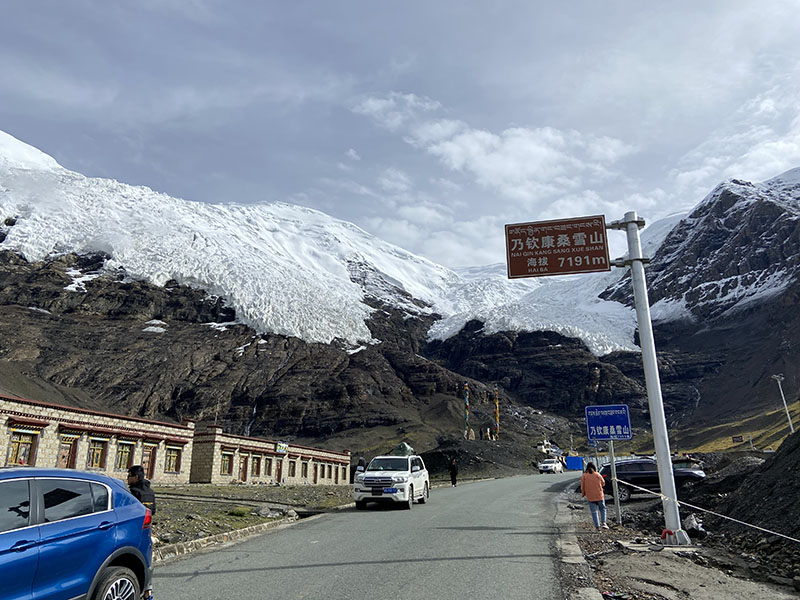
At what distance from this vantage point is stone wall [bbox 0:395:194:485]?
32750 millimetres

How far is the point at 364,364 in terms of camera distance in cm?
14550

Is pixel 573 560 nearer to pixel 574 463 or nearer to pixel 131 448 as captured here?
pixel 131 448

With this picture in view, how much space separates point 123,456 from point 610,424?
117 feet

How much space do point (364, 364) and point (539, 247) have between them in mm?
133053

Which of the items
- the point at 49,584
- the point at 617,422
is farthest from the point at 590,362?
the point at 49,584

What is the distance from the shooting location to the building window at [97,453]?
3750 cm

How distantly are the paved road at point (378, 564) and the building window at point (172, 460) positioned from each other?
31182mm

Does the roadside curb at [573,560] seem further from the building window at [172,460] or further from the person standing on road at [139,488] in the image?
the building window at [172,460]

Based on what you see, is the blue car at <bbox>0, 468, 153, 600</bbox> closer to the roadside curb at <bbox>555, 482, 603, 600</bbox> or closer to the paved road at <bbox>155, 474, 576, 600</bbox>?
the paved road at <bbox>155, 474, 576, 600</bbox>

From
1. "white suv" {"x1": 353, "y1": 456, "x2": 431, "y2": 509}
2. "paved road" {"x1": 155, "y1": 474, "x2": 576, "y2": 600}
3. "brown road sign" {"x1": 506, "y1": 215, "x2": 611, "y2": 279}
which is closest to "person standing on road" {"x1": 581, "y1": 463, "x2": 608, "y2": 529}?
"paved road" {"x1": 155, "y1": 474, "x2": 576, "y2": 600}

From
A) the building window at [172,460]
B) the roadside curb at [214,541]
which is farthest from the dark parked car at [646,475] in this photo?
the building window at [172,460]

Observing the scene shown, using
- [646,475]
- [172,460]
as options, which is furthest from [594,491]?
[172,460]

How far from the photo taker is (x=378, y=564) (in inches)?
392

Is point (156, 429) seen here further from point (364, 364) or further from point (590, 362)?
point (590, 362)
